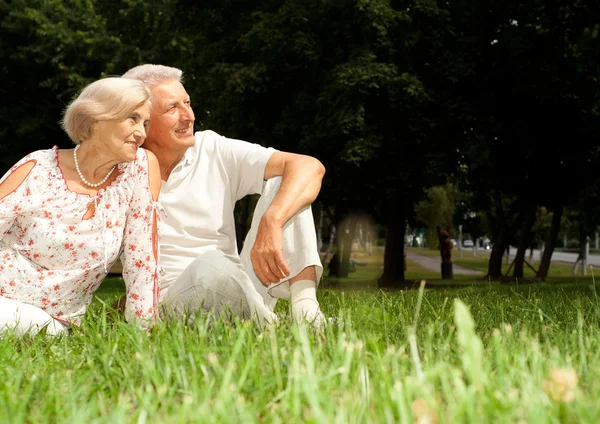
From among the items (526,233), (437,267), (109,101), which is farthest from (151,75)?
(437,267)

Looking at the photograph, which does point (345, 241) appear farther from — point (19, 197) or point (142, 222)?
point (19, 197)

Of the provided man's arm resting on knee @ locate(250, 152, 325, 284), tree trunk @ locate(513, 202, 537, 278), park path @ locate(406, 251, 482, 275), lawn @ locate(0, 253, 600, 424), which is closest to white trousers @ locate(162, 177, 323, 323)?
man's arm resting on knee @ locate(250, 152, 325, 284)

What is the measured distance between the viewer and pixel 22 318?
4.09 metres

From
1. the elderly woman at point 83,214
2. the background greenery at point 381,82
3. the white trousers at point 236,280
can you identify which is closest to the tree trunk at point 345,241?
the background greenery at point 381,82

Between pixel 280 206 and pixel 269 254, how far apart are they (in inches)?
11.1

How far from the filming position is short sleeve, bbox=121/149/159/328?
165 inches

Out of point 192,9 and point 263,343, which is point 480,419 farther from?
point 192,9

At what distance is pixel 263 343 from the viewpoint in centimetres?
302

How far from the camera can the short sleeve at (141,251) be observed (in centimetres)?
420

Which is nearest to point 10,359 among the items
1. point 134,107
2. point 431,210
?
point 134,107

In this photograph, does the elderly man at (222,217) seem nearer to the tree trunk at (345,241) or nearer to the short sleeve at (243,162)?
the short sleeve at (243,162)

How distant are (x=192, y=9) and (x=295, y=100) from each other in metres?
4.30

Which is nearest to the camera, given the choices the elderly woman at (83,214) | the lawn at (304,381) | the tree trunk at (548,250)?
the lawn at (304,381)

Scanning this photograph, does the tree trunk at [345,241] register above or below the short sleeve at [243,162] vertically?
below
